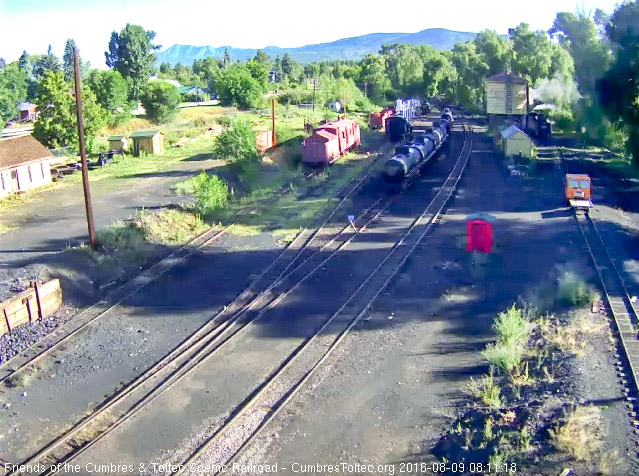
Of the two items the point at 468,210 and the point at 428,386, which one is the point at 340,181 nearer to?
the point at 468,210

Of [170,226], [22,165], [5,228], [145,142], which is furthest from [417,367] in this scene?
[145,142]

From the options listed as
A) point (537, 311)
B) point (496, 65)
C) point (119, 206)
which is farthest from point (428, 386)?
point (496, 65)

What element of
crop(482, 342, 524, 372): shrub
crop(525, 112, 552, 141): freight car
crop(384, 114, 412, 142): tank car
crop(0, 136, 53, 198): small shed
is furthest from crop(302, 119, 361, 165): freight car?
crop(482, 342, 524, 372): shrub

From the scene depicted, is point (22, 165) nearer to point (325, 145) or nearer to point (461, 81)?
point (325, 145)

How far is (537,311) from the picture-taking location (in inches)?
588

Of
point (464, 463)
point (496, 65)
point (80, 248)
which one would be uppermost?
point (496, 65)

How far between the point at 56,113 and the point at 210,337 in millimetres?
28759

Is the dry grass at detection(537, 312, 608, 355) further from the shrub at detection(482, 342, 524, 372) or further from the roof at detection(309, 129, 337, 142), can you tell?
the roof at detection(309, 129, 337, 142)

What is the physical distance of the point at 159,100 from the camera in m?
58.6

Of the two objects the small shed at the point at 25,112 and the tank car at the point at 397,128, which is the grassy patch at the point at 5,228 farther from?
the small shed at the point at 25,112

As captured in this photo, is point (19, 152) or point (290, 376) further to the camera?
point (19, 152)

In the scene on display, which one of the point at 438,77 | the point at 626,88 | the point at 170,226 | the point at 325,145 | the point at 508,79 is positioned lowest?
the point at 170,226

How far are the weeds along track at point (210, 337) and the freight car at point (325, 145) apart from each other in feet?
35.8

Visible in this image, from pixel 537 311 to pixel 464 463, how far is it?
6787 mm
